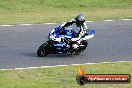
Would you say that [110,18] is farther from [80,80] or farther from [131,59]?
[80,80]

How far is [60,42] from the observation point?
17.1 meters

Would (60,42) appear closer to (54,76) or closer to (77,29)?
(77,29)

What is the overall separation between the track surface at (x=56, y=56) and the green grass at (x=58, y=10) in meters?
1.53

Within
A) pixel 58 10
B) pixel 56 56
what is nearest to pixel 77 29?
pixel 56 56

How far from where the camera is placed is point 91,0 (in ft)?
100

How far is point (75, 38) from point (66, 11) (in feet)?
33.6

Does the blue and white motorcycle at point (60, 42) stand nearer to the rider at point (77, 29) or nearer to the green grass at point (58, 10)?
the rider at point (77, 29)

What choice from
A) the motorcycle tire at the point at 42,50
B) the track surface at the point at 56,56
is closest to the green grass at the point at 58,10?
the track surface at the point at 56,56

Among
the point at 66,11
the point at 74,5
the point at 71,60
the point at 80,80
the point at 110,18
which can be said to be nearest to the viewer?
the point at 80,80

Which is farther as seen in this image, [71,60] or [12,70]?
[71,60]

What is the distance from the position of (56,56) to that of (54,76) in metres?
3.25

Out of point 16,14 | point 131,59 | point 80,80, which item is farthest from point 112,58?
point 16,14

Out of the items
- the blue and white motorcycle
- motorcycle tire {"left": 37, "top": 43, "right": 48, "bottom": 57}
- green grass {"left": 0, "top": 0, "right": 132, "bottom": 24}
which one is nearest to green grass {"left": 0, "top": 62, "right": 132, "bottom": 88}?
the blue and white motorcycle

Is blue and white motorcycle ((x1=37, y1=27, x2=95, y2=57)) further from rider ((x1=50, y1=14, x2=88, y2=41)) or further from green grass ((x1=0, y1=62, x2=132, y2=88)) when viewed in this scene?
green grass ((x1=0, y1=62, x2=132, y2=88))
